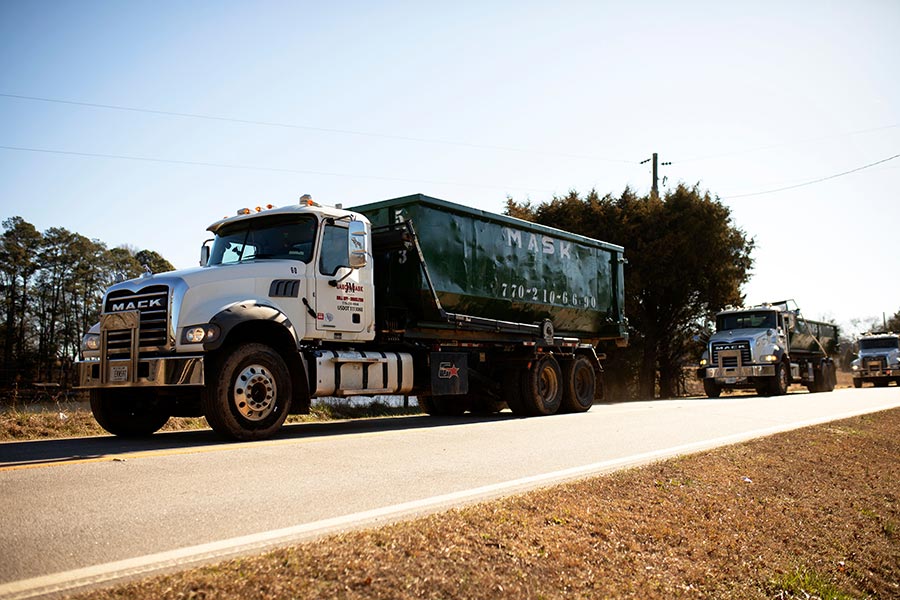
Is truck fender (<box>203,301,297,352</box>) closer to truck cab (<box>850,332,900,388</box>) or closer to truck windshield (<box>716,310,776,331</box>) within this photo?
truck windshield (<box>716,310,776,331</box>)

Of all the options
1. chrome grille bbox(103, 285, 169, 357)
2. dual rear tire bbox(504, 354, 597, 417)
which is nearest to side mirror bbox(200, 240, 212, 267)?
chrome grille bbox(103, 285, 169, 357)

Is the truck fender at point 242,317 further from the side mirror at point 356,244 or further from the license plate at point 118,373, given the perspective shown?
the side mirror at point 356,244

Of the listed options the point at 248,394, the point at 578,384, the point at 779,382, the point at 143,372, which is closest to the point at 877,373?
the point at 779,382

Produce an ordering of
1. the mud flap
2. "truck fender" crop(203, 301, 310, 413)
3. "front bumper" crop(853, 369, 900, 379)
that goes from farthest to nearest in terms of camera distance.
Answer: "front bumper" crop(853, 369, 900, 379), the mud flap, "truck fender" crop(203, 301, 310, 413)

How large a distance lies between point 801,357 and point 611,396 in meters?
8.09

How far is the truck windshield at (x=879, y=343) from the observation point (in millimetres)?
39031

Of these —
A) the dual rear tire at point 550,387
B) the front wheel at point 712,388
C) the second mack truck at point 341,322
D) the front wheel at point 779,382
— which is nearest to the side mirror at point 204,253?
the second mack truck at point 341,322

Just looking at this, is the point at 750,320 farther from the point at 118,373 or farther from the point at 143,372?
the point at 118,373

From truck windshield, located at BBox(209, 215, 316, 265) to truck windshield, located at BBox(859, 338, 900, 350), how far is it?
3747 centimetres

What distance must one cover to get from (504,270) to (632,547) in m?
9.61

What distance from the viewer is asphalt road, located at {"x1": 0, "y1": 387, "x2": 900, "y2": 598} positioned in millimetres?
4133

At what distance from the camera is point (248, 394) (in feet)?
29.9

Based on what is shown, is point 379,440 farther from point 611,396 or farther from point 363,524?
point 611,396

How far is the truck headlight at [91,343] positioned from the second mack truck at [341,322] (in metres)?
0.02
